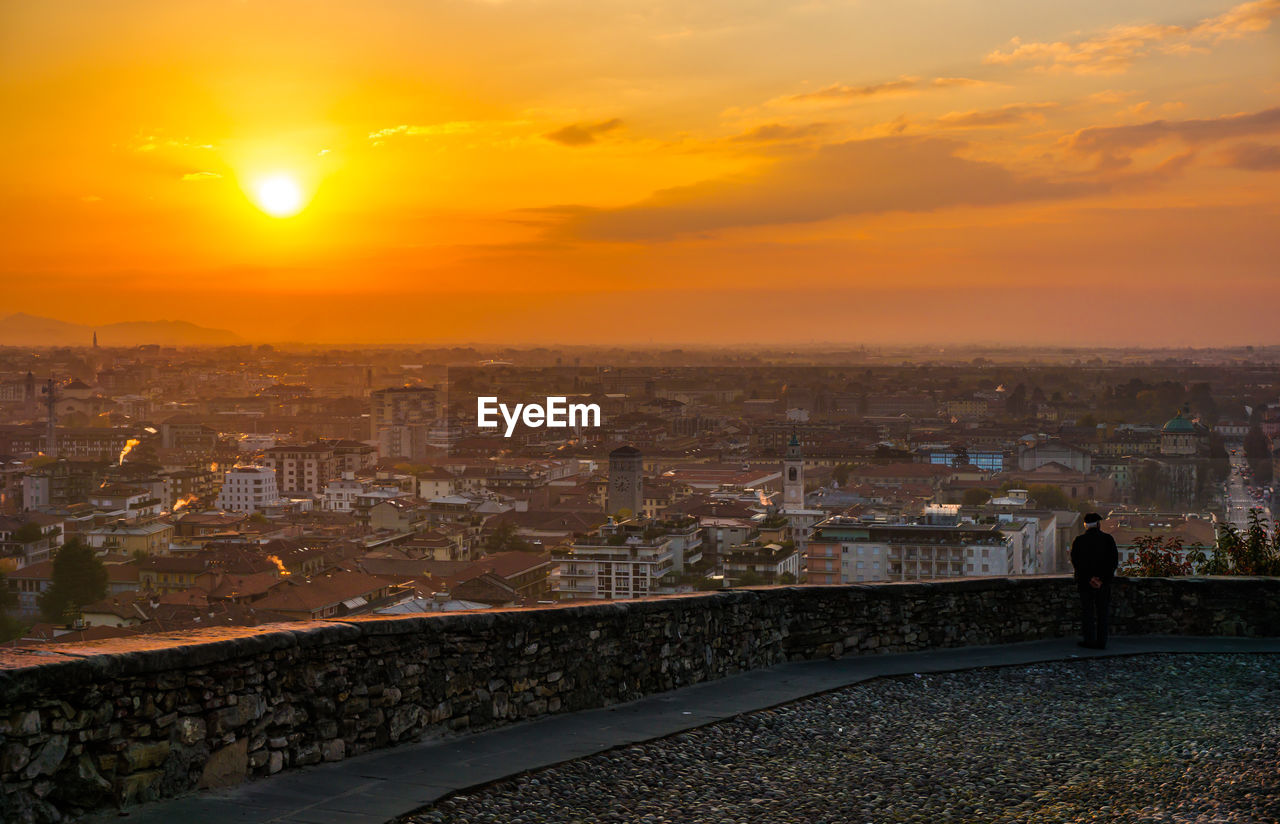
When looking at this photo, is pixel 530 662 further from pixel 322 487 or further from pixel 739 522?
pixel 322 487

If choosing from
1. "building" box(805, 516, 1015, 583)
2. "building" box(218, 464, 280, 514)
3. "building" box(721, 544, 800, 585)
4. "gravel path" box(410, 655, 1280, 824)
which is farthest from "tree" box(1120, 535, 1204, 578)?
"building" box(218, 464, 280, 514)

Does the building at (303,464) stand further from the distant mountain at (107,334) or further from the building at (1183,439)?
the building at (1183,439)

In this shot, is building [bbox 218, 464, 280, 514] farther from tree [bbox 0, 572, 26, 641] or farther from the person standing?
the person standing

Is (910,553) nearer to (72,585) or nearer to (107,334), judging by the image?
(72,585)

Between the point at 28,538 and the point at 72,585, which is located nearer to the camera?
the point at 72,585

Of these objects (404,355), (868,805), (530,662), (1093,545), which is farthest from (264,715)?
(404,355)

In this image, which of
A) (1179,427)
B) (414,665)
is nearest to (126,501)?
(1179,427)
